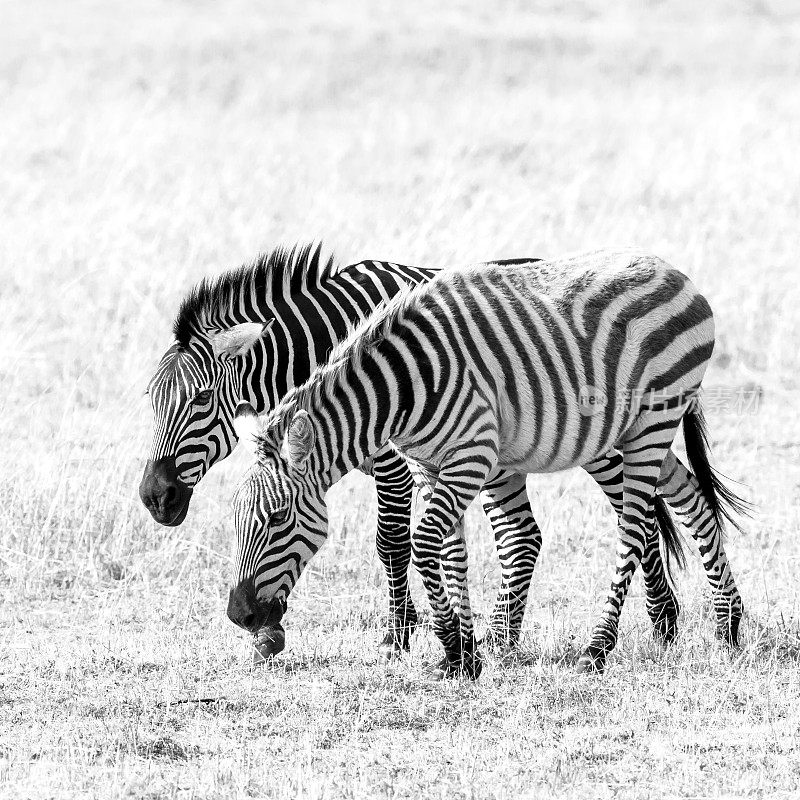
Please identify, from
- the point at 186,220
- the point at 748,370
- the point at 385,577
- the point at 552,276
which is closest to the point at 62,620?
the point at 385,577

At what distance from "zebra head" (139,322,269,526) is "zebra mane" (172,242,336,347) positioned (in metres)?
0.09

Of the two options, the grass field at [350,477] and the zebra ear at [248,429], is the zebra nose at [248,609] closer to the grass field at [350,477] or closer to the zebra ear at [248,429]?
the grass field at [350,477]

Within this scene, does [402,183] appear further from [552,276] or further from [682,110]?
[552,276]

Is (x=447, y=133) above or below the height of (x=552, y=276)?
above

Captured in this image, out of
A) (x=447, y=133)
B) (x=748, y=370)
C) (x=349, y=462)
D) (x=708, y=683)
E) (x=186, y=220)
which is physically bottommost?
(x=708, y=683)

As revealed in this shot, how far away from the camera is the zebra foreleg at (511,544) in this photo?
6.57 m

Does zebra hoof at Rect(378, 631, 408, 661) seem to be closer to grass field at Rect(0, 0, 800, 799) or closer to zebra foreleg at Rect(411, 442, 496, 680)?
grass field at Rect(0, 0, 800, 799)

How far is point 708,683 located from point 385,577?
87.8 inches

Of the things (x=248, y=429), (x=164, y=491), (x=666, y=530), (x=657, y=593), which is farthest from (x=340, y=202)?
(x=248, y=429)

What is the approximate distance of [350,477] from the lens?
9414mm

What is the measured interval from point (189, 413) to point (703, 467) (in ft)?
9.10

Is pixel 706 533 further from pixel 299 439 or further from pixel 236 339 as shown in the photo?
pixel 236 339

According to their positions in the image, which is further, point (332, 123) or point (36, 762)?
point (332, 123)

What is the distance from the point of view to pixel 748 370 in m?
11.7
